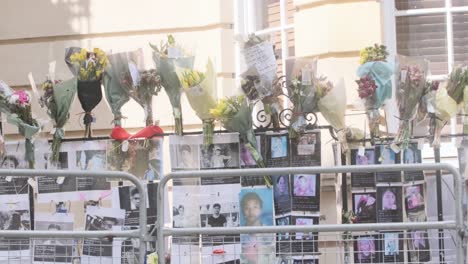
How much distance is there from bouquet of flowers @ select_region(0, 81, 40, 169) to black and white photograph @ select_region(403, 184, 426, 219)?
8.41ft

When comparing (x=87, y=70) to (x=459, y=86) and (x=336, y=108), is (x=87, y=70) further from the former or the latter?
(x=459, y=86)

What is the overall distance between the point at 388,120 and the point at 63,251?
260 centimetres

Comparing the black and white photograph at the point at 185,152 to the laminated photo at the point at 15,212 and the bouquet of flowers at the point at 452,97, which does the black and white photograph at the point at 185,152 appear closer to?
the laminated photo at the point at 15,212

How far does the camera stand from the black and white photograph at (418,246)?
5.79 meters

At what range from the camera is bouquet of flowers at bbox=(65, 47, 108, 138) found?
6.23 metres

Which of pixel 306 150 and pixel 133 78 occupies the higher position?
pixel 133 78

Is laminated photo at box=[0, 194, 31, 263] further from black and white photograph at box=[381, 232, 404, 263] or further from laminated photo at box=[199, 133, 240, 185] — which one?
black and white photograph at box=[381, 232, 404, 263]

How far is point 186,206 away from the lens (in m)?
5.91

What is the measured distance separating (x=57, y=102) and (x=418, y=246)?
2611 millimetres

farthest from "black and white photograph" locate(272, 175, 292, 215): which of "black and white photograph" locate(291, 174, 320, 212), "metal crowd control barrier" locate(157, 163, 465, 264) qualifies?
"metal crowd control barrier" locate(157, 163, 465, 264)

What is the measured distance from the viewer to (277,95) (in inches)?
243

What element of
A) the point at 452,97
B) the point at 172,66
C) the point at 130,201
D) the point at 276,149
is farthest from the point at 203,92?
the point at 452,97

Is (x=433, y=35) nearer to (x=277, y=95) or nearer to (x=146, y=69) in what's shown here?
(x=277, y=95)

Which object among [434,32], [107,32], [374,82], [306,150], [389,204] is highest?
[107,32]
